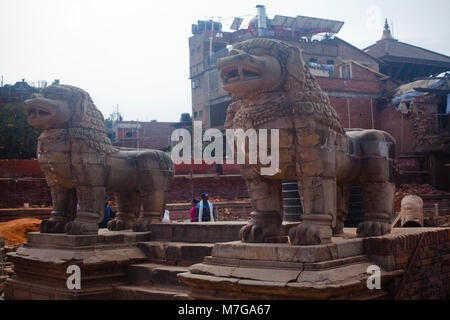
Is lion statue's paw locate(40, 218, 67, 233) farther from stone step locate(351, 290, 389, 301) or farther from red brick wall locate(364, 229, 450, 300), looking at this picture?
stone step locate(351, 290, 389, 301)

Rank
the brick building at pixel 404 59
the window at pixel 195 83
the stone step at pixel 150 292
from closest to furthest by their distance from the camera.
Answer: the stone step at pixel 150 292 → the brick building at pixel 404 59 → the window at pixel 195 83

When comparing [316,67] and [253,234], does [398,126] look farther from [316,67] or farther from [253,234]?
[253,234]

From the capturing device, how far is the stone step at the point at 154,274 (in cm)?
580

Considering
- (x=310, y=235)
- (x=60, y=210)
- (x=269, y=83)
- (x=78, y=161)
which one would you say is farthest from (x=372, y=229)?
(x=60, y=210)

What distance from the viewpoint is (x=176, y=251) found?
6164 millimetres

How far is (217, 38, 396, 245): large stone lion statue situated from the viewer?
14.4 ft

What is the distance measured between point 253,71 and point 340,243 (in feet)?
5.58

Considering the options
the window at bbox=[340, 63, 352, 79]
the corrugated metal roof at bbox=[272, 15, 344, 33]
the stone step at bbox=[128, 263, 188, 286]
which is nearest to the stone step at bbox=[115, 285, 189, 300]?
→ the stone step at bbox=[128, 263, 188, 286]

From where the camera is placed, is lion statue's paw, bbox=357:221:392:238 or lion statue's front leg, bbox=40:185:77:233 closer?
lion statue's paw, bbox=357:221:392:238

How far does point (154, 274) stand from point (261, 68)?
2.94m

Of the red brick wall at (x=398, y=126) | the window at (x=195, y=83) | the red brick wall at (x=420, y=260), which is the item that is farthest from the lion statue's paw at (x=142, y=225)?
the window at (x=195, y=83)

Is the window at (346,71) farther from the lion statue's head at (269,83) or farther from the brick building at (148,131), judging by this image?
the lion statue's head at (269,83)

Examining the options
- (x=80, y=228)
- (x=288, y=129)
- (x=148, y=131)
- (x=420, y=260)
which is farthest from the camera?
(x=148, y=131)

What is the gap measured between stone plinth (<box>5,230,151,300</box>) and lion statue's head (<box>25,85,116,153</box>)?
1248 millimetres
